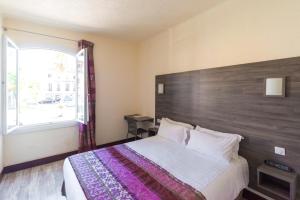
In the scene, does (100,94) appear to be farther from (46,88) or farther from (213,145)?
(213,145)

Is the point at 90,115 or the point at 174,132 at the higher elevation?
the point at 90,115

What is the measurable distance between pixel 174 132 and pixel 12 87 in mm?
2730

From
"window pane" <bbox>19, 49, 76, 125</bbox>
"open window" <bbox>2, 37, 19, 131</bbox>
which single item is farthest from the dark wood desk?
"open window" <bbox>2, 37, 19, 131</bbox>

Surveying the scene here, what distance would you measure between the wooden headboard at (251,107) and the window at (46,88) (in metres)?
2.11

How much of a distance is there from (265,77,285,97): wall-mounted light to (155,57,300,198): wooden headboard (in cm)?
→ 5

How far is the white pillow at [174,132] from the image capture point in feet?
8.54

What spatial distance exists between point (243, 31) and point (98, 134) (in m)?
3.30

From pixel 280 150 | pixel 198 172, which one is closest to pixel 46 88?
pixel 198 172

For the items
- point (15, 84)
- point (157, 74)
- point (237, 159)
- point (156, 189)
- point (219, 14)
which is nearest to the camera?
point (156, 189)

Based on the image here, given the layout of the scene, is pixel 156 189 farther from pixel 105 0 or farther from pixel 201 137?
pixel 105 0

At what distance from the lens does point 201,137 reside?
89.1 inches

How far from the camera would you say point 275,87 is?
177 centimetres

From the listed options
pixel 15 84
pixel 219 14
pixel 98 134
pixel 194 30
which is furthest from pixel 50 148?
pixel 219 14

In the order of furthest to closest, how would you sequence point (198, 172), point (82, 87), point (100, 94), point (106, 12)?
point (100, 94) → point (82, 87) → point (106, 12) → point (198, 172)
